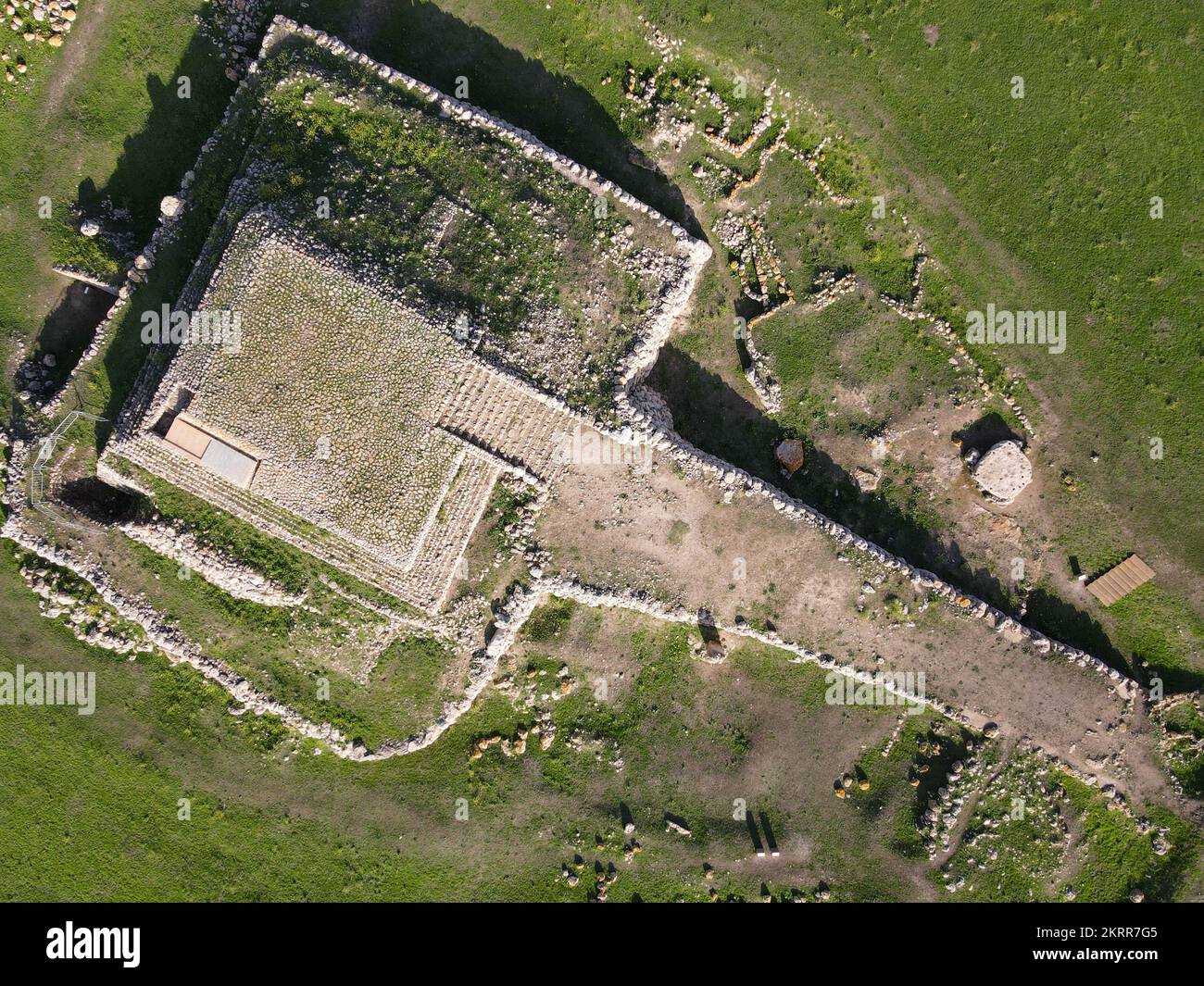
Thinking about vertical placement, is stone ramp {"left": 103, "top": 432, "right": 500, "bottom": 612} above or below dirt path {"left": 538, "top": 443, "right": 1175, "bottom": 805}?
below

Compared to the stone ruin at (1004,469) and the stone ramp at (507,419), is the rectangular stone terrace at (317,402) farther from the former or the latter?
the stone ruin at (1004,469)

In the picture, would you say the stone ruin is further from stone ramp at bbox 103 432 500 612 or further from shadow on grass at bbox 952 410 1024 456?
stone ramp at bbox 103 432 500 612

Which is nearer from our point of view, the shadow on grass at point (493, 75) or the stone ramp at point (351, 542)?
the stone ramp at point (351, 542)

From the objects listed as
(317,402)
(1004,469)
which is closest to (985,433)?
(1004,469)

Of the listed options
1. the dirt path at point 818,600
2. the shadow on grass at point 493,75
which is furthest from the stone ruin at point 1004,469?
the shadow on grass at point 493,75

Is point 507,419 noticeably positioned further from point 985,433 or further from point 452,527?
point 985,433

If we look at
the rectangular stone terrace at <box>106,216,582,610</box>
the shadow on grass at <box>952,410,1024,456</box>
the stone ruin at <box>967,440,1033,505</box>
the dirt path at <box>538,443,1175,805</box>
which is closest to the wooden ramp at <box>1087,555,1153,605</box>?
the dirt path at <box>538,443,1175,805</box>

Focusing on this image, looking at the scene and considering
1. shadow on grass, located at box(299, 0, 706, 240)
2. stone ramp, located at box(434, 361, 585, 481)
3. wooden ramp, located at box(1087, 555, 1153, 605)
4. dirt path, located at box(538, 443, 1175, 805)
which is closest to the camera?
stone ramp, located at box(434, 361, 585, 481)
